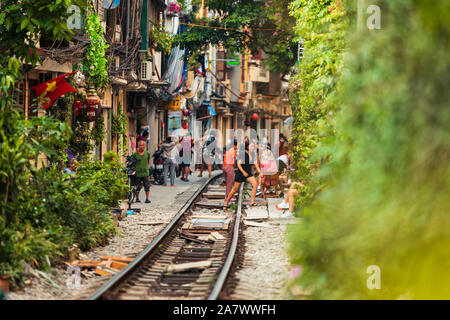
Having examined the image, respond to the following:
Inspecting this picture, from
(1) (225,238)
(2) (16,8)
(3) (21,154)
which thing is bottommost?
(1) (225,238)

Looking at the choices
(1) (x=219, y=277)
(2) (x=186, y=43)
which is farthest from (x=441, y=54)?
(2) (x=186, y=43)

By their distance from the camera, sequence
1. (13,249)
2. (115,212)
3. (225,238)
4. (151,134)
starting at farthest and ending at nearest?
(151,134) < (115,212) < (225,238) < (13,249)

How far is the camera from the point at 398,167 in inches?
228

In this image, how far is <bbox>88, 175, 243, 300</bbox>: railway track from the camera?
9.43m

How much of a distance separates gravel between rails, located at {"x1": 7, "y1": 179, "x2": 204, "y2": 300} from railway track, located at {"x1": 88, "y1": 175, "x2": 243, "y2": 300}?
1.01 feet

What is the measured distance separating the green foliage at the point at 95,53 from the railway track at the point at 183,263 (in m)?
4.53

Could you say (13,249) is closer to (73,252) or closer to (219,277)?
(73,252)

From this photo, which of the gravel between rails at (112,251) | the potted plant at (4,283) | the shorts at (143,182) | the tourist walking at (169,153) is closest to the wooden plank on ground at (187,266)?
the gravel between rails at (112,251)

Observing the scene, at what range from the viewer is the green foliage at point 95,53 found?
18.4 metres

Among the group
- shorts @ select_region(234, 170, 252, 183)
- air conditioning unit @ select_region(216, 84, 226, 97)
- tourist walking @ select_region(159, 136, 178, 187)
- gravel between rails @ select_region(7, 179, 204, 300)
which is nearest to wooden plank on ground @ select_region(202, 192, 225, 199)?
gravel between rails @ select_region(7, 179, 204, 300)

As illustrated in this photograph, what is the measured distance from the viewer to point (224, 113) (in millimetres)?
60719

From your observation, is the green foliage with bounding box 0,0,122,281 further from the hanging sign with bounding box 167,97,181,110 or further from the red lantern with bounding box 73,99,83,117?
the hanging sign with bounding box 167,97,181,110

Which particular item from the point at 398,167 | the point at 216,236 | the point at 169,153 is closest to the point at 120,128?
the point at 169,153
